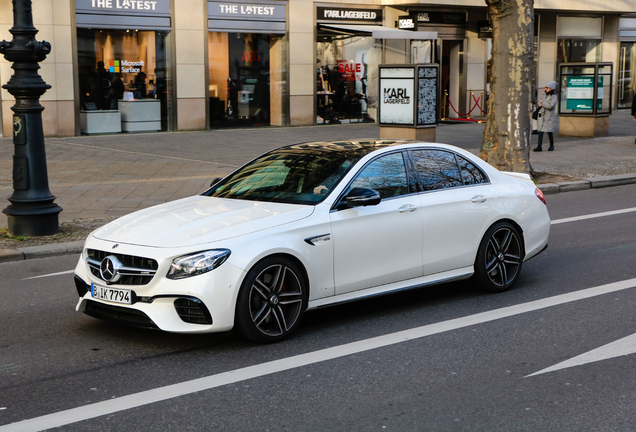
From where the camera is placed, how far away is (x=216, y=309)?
217 inches

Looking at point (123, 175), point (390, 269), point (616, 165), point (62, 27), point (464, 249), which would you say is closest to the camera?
point (390, 269)

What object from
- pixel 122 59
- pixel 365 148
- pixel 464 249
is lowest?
pixel 464 249

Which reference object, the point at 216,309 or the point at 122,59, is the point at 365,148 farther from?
the point at 122,59

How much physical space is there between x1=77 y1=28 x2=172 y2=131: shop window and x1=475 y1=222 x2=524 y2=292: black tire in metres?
17.4

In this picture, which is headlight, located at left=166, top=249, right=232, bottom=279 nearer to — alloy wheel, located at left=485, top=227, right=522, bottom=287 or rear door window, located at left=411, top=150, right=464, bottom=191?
rear door window, located at left=411, top=150, right=464, bottom=191

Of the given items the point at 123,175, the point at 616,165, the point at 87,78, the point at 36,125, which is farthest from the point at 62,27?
the point at 616,165

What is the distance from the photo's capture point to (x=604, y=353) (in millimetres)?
5566

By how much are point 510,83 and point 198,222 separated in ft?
35.2

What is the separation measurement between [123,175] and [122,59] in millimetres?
8604

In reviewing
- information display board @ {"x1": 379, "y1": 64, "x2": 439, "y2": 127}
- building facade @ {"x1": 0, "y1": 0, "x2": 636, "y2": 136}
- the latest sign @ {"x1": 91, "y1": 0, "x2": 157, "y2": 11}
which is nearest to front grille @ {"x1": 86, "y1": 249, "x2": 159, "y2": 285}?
A: information display board @ {"x1": 379, "y1": 64, "x2": 439, "y2": 127}

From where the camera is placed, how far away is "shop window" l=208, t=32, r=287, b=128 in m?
25.0

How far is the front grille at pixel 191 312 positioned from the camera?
549cm

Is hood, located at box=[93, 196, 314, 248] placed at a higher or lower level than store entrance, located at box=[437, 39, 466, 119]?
lower

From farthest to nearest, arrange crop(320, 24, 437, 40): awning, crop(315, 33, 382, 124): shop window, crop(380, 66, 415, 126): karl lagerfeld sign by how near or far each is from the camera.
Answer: crop(315, 33, 382, 124): shop window, crop(320, 24, 437, 40): awning, crop(380, 66, 415, 126): karl lagerfeld sign
